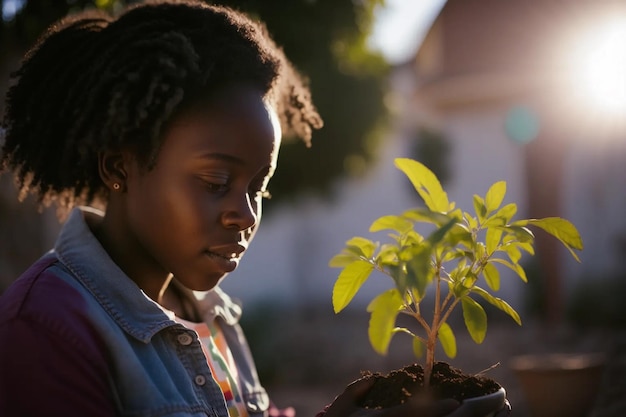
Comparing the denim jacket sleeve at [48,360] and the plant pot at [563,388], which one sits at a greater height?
the denim jacket sleeve at [48,360]

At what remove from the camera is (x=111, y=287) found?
5.64ft

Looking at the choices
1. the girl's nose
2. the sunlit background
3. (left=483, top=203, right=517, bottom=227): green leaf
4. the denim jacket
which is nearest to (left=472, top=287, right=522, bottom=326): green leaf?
(left=483, top=203, right=517, bottom=227): green leaf

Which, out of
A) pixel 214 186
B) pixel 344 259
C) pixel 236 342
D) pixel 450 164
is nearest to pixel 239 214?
pixel 214 186

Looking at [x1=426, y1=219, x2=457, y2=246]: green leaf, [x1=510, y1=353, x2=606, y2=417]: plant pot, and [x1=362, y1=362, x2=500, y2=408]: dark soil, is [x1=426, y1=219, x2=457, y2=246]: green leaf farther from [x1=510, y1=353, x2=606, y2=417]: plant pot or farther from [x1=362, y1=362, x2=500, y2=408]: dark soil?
[x1=510, y1=353, x2=606, y2=417]: plant pot

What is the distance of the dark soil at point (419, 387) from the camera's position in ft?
4.92

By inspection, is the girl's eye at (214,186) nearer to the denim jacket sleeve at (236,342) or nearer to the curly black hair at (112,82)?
the curly black hair at (112,82)

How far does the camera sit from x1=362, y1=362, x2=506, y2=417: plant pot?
1440mm

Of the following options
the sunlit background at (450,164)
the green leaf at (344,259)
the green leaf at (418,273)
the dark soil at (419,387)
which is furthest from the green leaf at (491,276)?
the sunlit background at (450,164)

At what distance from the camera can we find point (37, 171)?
1.96m

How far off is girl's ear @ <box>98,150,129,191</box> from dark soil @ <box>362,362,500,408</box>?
761 mm

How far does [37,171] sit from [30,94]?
20cm

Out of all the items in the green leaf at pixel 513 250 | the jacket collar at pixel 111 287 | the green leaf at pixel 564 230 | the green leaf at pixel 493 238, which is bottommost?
the jacket collar at pixel 111 287

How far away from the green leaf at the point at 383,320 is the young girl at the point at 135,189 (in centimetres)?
17

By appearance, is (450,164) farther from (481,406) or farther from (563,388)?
(481,406)
